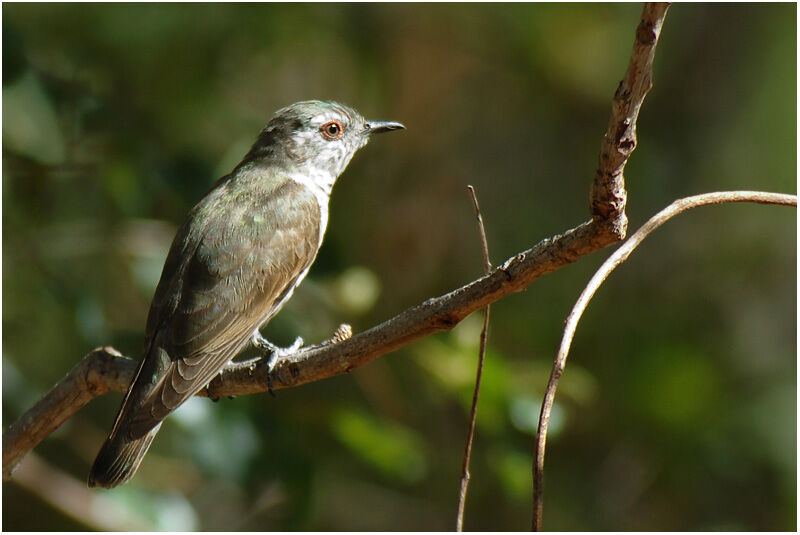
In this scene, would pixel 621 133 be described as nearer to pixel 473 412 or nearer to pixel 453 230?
pixel 473 412

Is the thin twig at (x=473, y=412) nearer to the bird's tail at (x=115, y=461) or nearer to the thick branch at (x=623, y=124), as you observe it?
the thick branch at (x=623, y=124)

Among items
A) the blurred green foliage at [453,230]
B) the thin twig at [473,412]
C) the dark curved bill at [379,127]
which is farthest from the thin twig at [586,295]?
the dark curved bill at [379,127]

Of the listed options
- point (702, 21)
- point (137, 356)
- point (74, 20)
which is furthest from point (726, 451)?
point (74, 20)

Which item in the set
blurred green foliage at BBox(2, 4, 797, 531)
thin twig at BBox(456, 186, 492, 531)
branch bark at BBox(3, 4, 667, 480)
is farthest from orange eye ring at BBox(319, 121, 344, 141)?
thin twig at BBox(456, 186, 492, 531)

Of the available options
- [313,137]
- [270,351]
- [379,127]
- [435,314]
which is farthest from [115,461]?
[379,127]

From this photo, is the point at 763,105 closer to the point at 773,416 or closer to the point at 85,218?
the point at 773,416

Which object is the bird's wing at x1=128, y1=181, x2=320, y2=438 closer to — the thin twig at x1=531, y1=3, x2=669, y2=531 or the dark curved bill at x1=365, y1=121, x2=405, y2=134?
the dark curved bill at x1=365, y1=121, x2=405, y2=134
